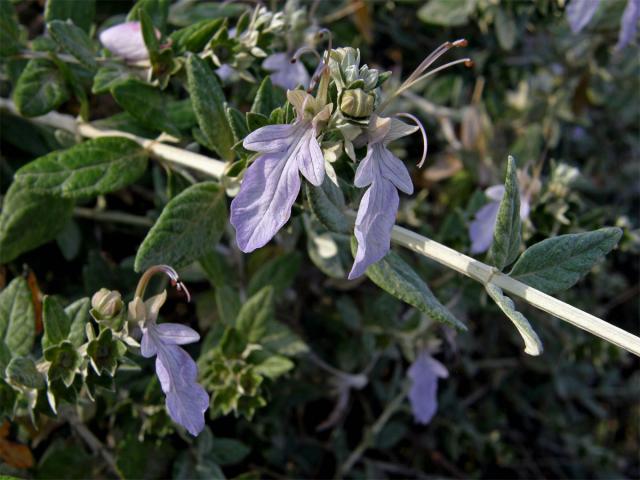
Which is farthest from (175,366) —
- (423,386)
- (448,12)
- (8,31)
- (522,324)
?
(448,12)

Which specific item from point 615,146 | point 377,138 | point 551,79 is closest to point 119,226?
point 377,138

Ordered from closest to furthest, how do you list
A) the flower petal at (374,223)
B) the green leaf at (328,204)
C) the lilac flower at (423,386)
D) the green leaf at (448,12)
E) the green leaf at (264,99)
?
the flower petal at (374,223) → the green leaf at (328,204) → the green leaf at (264,99) → the lilac flower at (423,386) → the green leaf at (448,12)

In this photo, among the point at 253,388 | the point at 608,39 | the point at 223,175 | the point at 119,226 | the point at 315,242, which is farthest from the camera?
the point at 608,39

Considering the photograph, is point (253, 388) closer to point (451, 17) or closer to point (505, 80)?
point (451, 17)

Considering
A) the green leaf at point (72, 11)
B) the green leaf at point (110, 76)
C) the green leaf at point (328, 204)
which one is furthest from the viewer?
the green leaf at point (72, 11)

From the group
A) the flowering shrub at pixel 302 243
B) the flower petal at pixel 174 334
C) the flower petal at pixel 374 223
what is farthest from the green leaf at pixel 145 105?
the flower petal at pixel 374 223

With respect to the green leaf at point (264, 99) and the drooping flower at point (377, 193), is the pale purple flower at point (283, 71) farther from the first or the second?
the drooping flower at point (377, 193)

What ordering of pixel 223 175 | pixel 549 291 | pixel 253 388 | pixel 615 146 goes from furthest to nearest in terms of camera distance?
pixel 615 146 → pixel 253 388 → pixel 223 175 → pixel 549 291

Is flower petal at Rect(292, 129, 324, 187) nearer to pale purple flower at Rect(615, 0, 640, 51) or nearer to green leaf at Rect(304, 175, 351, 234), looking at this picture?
green leaf at Rect(304, 175, 351, 234)
